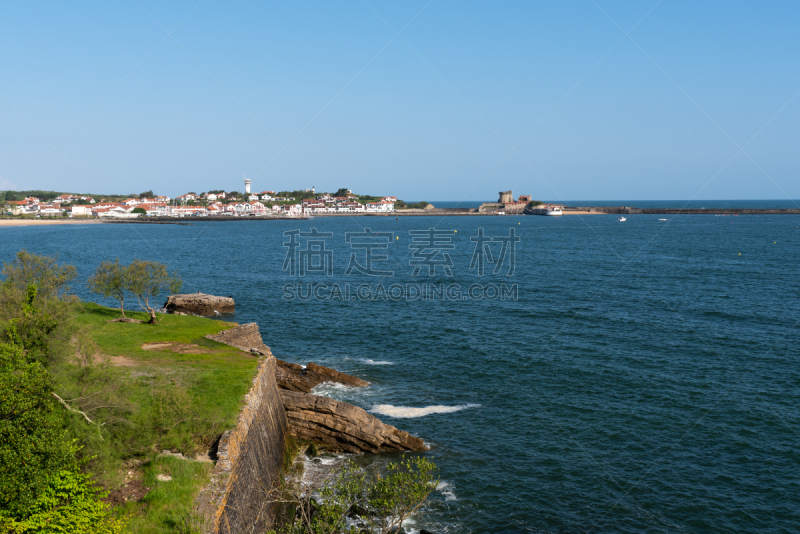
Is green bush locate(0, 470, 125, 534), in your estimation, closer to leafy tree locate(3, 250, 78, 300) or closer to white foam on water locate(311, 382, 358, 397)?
leafy tree locate(3, 250, 78, 300)

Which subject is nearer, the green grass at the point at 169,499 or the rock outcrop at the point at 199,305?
the green grass at the point at 169,499

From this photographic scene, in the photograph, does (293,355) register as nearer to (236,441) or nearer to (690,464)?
(236,441)

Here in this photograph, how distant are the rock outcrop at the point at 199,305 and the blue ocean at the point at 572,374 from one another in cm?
233

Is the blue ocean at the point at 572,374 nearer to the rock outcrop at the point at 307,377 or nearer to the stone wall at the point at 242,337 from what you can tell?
the rock outcrop at the point at 307,377

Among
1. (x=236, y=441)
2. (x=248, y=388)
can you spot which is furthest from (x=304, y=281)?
(x=236, y=441)

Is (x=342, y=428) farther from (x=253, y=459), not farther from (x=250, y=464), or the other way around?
(x=250, y=464)

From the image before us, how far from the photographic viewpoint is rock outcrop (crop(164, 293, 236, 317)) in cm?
5709

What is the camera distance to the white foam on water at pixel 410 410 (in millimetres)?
33594

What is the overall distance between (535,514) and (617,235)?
150222 millimetres

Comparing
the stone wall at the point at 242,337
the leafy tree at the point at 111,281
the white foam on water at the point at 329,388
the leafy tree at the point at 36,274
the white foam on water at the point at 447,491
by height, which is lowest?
the white foam on water at the point at 447,491

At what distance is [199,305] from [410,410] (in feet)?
109

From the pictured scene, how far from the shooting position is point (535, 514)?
23.3m

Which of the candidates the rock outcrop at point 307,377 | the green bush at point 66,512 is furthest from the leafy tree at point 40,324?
the rock outcrop at point 307,377

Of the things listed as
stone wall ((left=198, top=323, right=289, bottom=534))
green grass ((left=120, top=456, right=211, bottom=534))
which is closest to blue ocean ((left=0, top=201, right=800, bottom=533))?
stone wall ((left=198, top=323, right=289, bottom=534))
